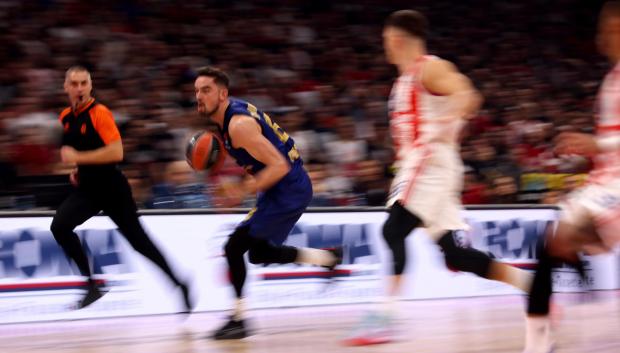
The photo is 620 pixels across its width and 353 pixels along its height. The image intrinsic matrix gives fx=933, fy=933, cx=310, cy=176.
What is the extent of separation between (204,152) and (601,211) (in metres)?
2.27

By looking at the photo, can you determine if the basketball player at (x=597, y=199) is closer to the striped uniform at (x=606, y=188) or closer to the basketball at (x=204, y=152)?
the striped uniform at (x=606, y=188)

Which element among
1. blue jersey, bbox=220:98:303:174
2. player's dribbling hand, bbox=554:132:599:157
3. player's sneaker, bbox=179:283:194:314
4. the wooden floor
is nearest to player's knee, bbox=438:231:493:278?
the wooden floor

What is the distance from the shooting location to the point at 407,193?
A: 5039mm

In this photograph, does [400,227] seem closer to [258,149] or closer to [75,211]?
[258,149]

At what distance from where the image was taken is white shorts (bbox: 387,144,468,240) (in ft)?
16.5

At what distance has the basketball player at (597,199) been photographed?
13.0ft

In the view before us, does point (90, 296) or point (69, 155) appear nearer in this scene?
point (69, 155)

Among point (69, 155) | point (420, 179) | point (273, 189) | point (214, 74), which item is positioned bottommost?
point (273, 189)

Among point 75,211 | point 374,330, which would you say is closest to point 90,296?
point 75,211

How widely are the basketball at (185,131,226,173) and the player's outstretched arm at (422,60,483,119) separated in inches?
48.8

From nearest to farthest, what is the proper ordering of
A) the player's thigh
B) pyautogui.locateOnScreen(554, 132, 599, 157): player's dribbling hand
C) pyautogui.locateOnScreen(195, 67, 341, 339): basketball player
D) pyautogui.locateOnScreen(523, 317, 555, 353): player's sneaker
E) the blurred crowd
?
pyautogui.locateOnScreen(554, 132, 599, 157): player's dribbling hand → pyautogui.locateOnScreen(523, 317, 555, 353): player's sneaker → pyautogui.locateOnScreen(195, 67, 341, 339): basketball player → the player's thigh → the blurred crowd

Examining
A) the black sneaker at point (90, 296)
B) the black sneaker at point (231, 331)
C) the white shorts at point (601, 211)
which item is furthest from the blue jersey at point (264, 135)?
the white shorts at point (601, 211)

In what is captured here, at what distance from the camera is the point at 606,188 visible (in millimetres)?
4008

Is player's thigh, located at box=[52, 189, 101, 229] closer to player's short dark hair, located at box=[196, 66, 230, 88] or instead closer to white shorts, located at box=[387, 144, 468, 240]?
player's short dark hair, located at box=[196, 66, 230, 88]
